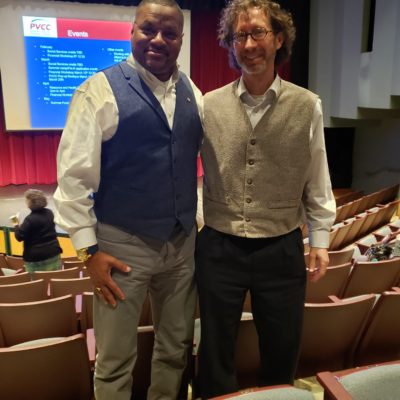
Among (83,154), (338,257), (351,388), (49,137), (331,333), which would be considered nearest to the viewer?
(351,388)

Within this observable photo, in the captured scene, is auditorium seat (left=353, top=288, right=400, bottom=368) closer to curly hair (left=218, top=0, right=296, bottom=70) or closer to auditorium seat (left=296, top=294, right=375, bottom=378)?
auditorium seat (left=296, top=294, right=375, bottom=378)

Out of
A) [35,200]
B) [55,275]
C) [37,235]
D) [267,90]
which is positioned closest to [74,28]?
[35,200]

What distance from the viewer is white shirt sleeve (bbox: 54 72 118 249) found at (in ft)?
3.94

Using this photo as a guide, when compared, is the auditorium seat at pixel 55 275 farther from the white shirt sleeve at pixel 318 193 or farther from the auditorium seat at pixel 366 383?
the auditorium seat at pixel 366 383

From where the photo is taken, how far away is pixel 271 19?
1.30m

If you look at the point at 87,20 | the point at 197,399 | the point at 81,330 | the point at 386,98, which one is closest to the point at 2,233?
the point at 87,20

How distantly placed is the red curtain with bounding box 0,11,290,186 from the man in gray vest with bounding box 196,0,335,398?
201 inches

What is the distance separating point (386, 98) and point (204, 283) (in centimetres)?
582

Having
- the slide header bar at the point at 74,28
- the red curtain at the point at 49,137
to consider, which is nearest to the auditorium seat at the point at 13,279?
the red curtain at the point at 49,137

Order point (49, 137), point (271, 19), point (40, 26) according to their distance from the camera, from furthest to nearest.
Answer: point (49, 137) < point (40, 26) < point (271, 19)

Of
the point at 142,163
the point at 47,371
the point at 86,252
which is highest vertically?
the point at 142,163

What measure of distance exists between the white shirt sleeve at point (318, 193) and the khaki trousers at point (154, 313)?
0.41 metres

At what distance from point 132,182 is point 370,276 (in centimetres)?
177

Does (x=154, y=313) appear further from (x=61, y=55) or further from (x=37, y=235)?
(x=61, y=55)
